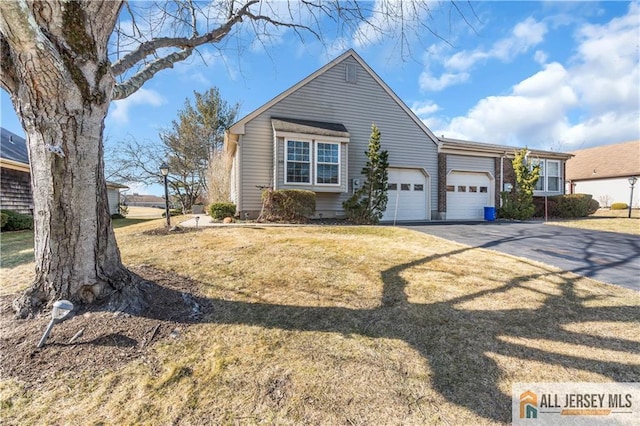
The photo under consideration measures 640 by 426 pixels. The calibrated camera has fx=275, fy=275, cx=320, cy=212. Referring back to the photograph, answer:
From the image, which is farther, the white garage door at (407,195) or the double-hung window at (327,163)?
the white garage door at (407,195)

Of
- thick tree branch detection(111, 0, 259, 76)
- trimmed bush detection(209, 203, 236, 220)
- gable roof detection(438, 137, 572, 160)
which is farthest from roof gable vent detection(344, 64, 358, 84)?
thick tree branch detection(111, 0, 259, 76)

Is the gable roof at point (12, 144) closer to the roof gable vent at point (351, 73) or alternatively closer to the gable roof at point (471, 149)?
the roof gable vent at point (351, 73)

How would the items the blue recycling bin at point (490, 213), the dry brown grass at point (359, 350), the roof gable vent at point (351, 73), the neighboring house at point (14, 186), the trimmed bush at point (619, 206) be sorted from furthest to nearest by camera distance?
the trimmed bush at point (619, 206) → the blue recycling bin at point (490, 213) → the roof gable vent at point (351, 73) → the neighboring house at point (14, 186) → the dry brown grass at point (359, 350)

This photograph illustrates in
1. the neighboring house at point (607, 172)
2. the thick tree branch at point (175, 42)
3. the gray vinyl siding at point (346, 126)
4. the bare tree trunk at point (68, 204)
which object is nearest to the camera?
the bare tree trunk at point (68, 204)

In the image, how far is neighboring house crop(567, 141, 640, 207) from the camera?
70.2 ft

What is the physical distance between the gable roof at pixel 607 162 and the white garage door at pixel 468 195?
39.9ft

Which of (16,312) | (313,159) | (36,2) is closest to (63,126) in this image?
(36,2)

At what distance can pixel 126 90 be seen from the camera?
341 cm

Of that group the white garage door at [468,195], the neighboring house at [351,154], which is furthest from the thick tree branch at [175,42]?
the white garage door at [468,195]

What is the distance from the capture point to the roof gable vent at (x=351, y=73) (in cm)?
1229

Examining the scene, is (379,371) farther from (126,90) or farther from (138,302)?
(126,90)

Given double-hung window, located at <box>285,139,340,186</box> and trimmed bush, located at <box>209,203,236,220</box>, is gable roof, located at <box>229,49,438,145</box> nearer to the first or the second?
double-hung window, located at <box>285,139,340,186</box>

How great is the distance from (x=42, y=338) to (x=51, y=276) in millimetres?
641
